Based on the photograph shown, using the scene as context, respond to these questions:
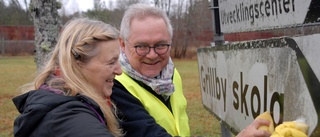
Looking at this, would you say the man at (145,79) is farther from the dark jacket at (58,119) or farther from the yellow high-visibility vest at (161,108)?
the dark jacket at (58,119)

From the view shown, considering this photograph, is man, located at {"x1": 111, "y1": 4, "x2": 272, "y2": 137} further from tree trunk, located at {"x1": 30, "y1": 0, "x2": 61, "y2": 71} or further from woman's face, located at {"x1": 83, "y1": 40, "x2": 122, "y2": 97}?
tree trunk, located at {"x1": 30, "y1": 0, "x2": 61, "y2": 71}

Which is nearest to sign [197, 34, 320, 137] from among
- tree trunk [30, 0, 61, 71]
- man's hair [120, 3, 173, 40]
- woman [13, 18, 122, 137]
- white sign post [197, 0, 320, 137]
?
white sign post [197, 0, 320, 137]

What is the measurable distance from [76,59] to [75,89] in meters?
0.15

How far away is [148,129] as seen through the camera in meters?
1.98

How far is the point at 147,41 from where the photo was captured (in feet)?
7.12

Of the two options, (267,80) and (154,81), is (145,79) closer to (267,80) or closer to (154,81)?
(154,81)

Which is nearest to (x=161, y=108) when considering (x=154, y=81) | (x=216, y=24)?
(x=154, y=81)

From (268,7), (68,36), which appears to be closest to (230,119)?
(268,7)

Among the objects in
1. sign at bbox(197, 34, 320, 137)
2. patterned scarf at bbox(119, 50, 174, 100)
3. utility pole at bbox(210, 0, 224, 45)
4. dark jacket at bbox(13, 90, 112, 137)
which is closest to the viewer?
dark jacket at bbox(13, 90, 112, 137)

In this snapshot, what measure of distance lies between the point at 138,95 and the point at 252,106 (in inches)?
23.2

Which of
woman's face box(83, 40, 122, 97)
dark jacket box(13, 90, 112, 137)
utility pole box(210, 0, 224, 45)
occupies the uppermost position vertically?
utility pole box(210, 0, 224, 45)

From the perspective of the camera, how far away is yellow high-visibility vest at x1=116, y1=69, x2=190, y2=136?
2078 mm

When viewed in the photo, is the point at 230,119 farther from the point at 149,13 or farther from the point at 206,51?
the point at 149,13

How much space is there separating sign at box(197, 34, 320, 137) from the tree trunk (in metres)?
3.85
